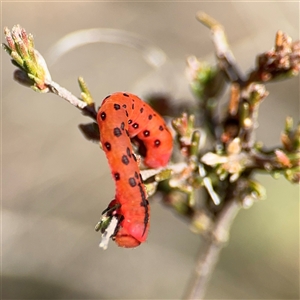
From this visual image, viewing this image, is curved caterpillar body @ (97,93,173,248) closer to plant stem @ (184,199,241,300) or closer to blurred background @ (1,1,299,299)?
plant stem @ (184,199,241,300)

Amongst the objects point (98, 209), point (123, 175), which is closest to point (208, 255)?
point (123, 175)

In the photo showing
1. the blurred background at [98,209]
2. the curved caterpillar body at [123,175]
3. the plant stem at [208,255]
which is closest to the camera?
the curved caterpillar body at [123,175]

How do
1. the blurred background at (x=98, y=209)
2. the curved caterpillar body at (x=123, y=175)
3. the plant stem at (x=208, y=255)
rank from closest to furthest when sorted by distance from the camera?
the curved caterpillar body at (x=123, y=175) < the plant stem at (x=208, y=255) < the blurred background at (x=98, y=209)

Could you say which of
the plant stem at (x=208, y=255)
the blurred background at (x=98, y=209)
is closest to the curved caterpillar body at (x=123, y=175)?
the plant stem at (x=208, y=255)

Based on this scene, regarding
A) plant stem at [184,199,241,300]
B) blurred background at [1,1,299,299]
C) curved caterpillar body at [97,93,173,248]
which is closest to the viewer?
curved caterpillar body at [97,93,173,248]

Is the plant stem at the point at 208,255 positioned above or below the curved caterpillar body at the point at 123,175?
above

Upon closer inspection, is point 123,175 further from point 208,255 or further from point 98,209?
point 98,209

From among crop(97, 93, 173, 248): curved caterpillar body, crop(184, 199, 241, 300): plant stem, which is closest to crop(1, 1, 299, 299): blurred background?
crop(184, 199, 241, 300): plant stem

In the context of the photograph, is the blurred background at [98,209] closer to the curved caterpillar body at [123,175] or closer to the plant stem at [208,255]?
the plant stem at [208,255]

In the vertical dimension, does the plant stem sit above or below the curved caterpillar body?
above
